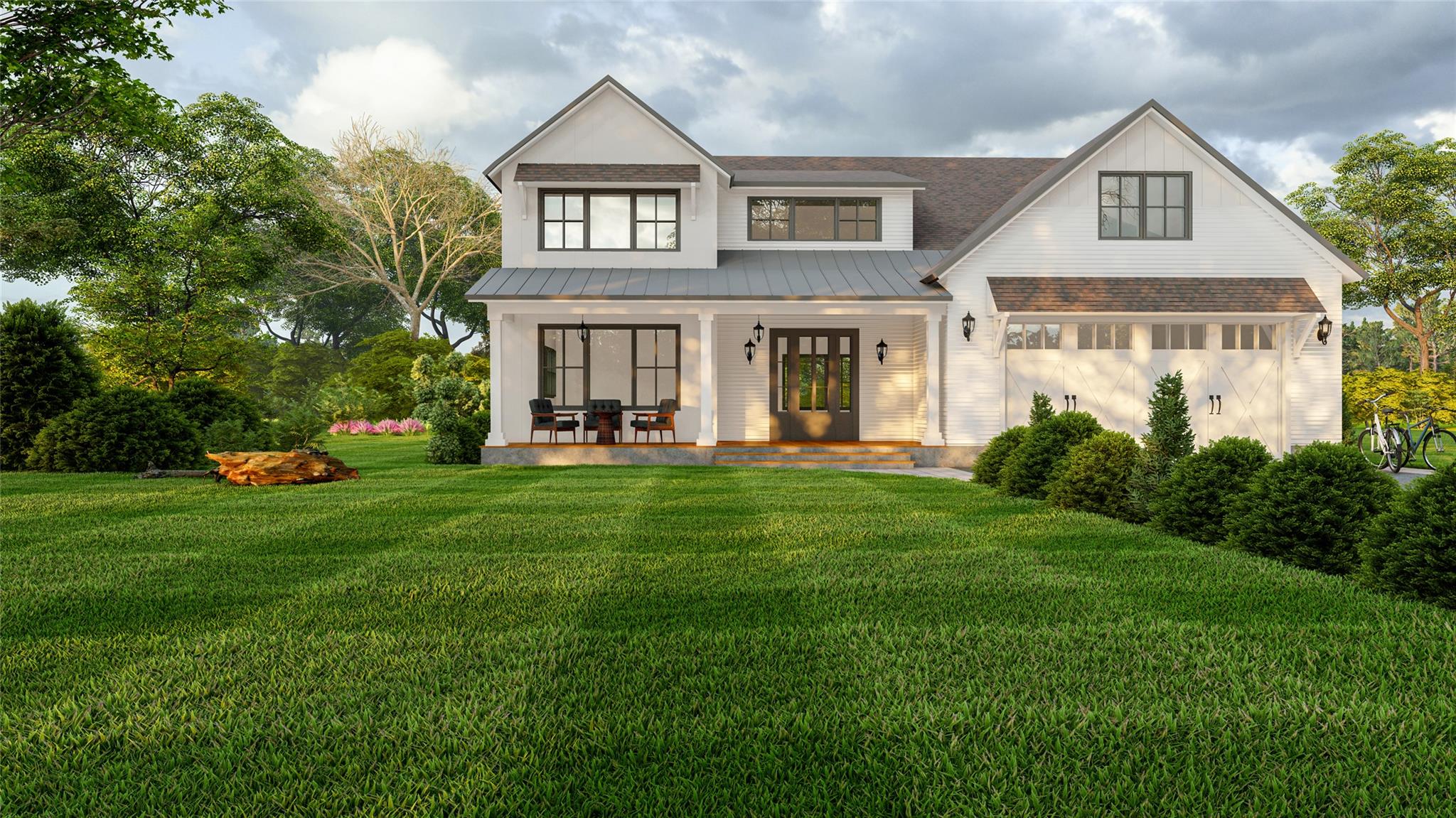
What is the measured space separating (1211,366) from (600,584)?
13.8 metres

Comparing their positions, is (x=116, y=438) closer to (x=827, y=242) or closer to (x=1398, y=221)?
(x=827, y=242)

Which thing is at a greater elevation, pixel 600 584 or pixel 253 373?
pixel 253 373

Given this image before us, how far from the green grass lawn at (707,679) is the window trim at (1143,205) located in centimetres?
997

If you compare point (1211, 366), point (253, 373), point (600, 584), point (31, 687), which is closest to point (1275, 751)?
point (600, 584)

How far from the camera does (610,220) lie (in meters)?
15.4

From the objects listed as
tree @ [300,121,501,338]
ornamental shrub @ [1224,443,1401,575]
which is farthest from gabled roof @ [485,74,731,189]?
tree @ [300,121,501,338]

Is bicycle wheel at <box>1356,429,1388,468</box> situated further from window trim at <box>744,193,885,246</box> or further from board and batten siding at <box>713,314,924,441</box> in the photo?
window trim at <box>744,193,885,246</box>

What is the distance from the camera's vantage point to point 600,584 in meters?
4.74

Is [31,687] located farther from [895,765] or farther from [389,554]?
[895,765]

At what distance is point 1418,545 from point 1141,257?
11.1 meters

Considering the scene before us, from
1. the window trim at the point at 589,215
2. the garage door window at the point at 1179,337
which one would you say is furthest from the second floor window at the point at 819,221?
the garage door window at the point at 1179,337

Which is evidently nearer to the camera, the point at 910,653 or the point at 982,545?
the point at 910,653

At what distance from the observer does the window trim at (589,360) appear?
15438 mm

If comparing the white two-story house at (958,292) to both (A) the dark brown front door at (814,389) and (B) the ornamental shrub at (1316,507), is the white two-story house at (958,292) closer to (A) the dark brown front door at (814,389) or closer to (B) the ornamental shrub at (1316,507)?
(A) the dark brown front door at (814,389)
